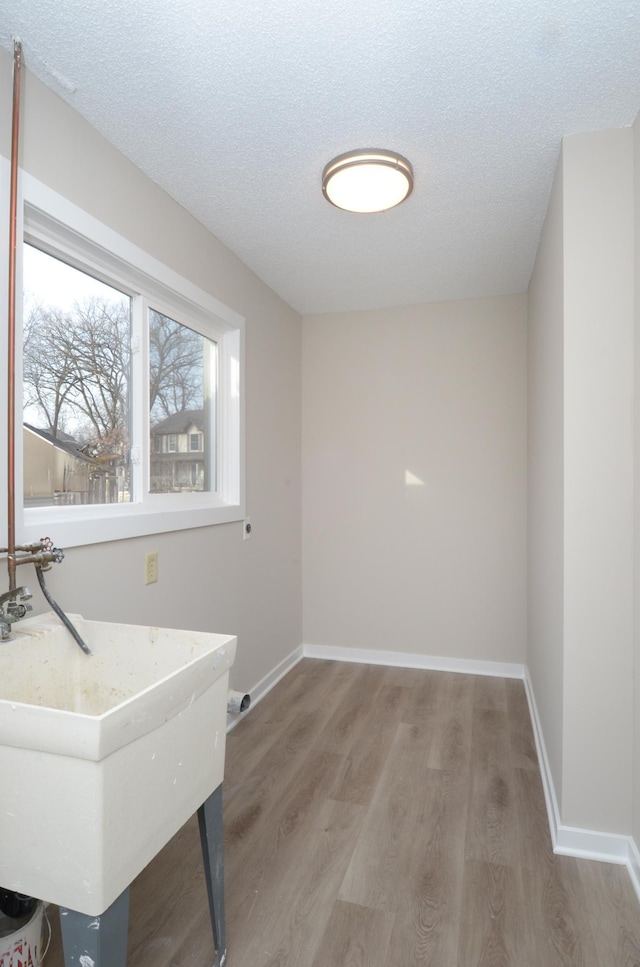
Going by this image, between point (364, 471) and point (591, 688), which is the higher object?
point (364, 471)

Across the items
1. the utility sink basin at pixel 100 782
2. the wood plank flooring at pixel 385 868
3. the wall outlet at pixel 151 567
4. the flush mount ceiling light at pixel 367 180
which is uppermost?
the flush mount ceiling light at pixel 367 180

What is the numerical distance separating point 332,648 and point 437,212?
2.70 metres

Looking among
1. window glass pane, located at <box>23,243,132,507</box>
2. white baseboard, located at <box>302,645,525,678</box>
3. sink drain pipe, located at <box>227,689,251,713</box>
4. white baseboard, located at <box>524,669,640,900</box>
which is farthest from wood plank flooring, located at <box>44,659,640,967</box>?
window glass pane, located at <box>23,243,132,507</box>

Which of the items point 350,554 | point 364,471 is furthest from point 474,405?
point 350,554

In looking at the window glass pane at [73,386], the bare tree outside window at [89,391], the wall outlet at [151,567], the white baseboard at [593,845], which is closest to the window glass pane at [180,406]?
the bare tree outside window at [89,391]

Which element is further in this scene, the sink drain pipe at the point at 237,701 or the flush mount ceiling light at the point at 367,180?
the flush mount ceiling light at the point at 367,180

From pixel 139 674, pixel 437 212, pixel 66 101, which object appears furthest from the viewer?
pixel 437 212

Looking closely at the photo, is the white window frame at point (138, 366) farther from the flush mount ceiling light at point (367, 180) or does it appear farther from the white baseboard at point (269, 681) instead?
the white baseboard at point (269, 681)

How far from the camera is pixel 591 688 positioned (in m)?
1.80

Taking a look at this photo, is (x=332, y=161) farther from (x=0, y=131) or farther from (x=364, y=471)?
(x=364, y=471)

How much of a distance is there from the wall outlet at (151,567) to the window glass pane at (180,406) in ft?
0.93

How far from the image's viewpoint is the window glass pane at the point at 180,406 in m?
2.32

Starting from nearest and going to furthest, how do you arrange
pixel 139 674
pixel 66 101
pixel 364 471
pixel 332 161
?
pixel 139 674, pixel 66 101, pixel 332 161, pixel 364 471

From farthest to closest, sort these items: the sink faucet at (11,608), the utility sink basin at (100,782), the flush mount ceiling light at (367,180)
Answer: the flush mount ceiling light at (367,180) < the sink faucet at (11,608) < the utility sink basin at (100,782)
